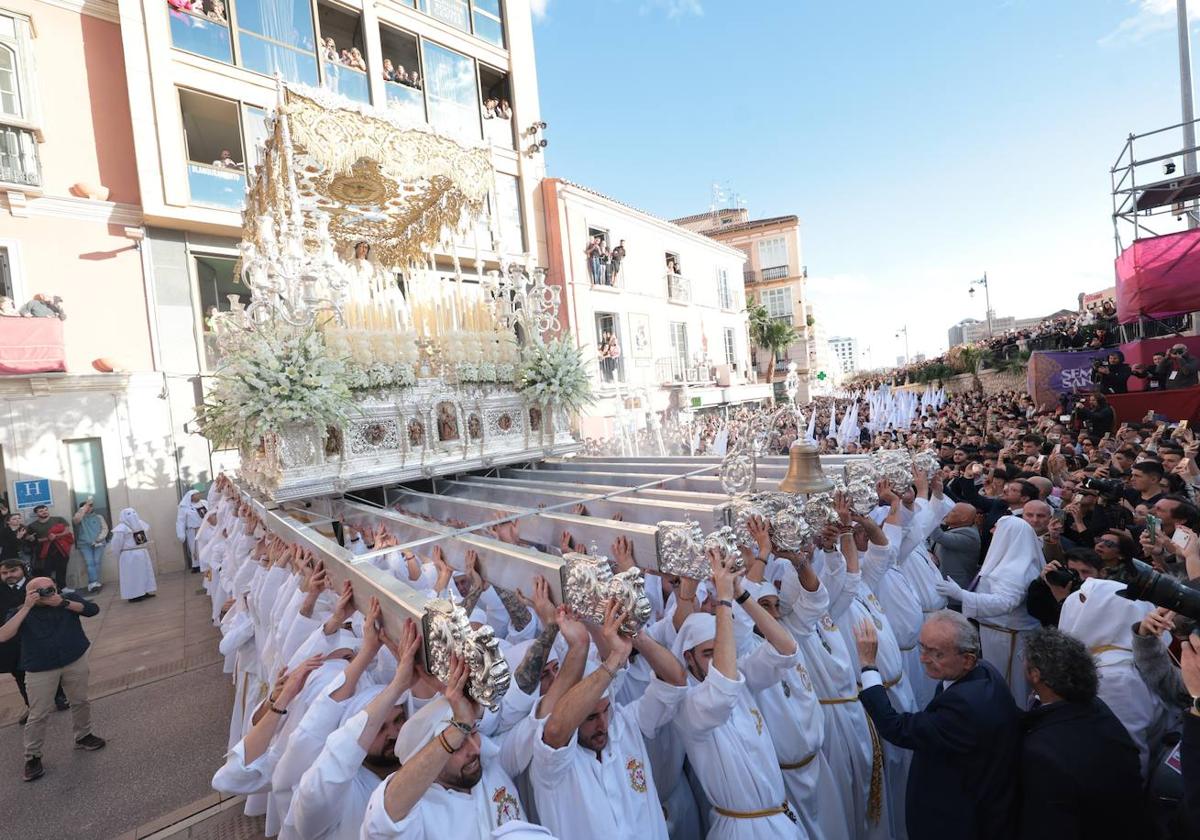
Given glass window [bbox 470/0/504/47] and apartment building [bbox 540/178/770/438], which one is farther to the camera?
apartment building [bbox 540/178/770/438]

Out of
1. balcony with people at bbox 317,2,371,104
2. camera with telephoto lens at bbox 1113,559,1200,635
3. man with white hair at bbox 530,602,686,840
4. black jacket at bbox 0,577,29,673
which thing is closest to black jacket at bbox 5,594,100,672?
black jacket at bbox 0,577,29,673

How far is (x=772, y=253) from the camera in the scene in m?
33.0

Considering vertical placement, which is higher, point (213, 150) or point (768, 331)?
point (213, 150)

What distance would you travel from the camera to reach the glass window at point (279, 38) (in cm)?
1197

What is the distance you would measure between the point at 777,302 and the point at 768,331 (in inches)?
97.6

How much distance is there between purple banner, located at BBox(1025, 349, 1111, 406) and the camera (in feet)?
41.2

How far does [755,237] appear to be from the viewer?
33031 millimetres

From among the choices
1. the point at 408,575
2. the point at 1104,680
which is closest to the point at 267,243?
the point at 408,575

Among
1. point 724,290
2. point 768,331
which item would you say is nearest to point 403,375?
point 724,290

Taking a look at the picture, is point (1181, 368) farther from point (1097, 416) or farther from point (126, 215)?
point (126, 215)

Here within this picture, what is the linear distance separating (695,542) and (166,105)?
45.2 feet

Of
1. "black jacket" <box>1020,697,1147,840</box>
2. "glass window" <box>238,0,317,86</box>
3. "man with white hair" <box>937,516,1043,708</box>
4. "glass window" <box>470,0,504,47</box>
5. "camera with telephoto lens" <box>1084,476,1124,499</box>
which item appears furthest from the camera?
"glass window" <box>470,0,504,47</box>

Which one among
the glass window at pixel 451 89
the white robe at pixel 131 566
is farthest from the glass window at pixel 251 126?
the white robe at pixel 131 566

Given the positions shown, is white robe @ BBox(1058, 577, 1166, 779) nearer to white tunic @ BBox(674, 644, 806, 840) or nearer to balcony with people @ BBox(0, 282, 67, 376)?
white tunic @ BBox(674, 644, 806, 840)
